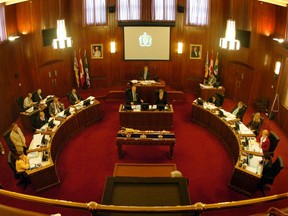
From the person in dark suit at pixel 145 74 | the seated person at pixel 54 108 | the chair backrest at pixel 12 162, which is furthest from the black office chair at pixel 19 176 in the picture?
the person in dark suit at pixel 145 74

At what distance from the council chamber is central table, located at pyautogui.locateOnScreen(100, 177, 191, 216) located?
0.07ft

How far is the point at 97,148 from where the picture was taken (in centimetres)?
1038

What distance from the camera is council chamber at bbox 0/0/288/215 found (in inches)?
309

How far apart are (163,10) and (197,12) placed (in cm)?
157

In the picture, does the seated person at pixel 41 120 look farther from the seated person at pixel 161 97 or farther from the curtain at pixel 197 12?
the curtain at pixel 197 12

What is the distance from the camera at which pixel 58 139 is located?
32.6ft

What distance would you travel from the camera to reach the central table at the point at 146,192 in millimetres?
4645

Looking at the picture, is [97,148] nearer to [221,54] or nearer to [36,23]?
[36,23]

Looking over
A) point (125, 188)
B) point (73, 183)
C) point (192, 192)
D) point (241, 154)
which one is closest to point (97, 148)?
point (73, 183)

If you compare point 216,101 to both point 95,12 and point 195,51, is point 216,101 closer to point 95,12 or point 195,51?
point 195,51

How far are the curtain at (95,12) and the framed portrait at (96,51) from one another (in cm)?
107

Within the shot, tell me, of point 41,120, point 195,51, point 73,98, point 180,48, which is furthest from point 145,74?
point 41,120

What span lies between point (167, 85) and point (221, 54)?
2974 millimetres

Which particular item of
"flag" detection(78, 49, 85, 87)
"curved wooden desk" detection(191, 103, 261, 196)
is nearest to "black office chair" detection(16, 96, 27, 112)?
"flag" detection(78, 49, 85, 87)
